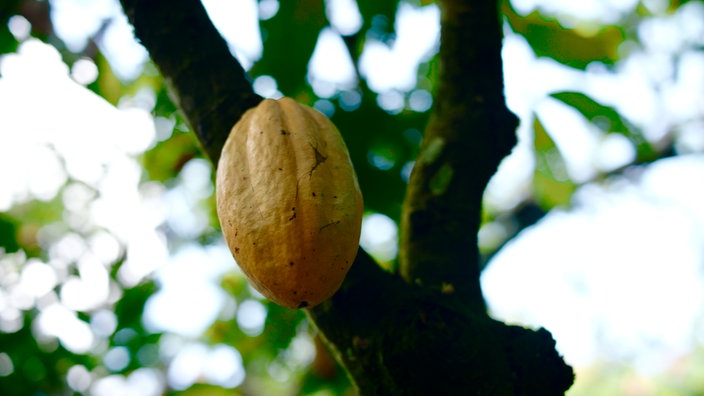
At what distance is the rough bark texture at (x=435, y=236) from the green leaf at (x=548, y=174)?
33.6 inches

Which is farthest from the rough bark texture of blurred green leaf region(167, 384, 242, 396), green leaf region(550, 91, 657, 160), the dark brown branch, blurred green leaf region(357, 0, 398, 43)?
blurred green leaf region(167, 384, 242, 396)

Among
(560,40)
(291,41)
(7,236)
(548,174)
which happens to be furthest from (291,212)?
(7,236)

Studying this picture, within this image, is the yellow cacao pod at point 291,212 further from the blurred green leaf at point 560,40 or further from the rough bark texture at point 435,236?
the blurred green leaf at point 560,40

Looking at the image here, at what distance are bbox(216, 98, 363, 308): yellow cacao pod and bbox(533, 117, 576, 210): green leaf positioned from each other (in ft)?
4.51

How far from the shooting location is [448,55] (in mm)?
1455

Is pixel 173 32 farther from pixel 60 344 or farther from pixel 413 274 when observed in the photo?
pixel 60 344

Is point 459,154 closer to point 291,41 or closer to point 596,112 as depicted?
point 291,41

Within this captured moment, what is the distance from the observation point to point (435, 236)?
132 cm

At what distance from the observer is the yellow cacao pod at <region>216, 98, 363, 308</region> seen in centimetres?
89

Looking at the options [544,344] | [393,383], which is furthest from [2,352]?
[544,344]

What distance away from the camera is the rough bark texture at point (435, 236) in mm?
1020

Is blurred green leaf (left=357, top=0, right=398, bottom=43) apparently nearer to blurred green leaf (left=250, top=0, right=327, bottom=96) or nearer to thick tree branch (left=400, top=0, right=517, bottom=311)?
blurred green leaf (left=250, top=0, right=327, bottom=96)

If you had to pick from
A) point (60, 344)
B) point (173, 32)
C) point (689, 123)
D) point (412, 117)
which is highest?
point (173, 32)

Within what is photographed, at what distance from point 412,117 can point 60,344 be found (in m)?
1.73
